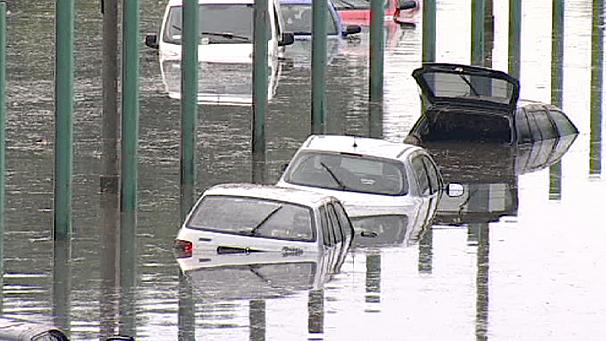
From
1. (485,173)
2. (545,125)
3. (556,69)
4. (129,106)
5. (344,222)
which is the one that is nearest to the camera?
(344,222)

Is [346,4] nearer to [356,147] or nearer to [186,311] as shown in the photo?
[356,147]

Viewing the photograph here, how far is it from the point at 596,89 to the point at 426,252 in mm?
15292

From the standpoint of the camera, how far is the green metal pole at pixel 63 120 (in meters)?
22.8

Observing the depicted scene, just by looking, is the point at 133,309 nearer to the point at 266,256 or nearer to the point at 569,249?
the point at 266,256

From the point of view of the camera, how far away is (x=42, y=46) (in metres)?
41.1

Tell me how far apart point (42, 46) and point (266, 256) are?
2056 cm

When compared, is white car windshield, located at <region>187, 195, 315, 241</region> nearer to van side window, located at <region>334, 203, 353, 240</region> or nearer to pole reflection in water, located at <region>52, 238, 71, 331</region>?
van side window, located at <region>334, 203, 353, 240</region>

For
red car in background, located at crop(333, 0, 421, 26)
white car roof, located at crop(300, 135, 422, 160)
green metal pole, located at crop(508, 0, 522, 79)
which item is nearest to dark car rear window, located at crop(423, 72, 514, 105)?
white car roof, located at crop(300, 135, 422, 160)

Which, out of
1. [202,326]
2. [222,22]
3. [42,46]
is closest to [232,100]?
[222,22]

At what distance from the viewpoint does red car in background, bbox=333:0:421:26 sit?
4441 centimetres

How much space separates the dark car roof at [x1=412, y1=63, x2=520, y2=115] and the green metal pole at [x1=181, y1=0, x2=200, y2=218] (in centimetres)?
466

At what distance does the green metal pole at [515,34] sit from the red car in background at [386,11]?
4.95m

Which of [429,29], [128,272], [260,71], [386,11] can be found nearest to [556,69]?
[429,29]

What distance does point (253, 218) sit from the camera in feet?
70.4
